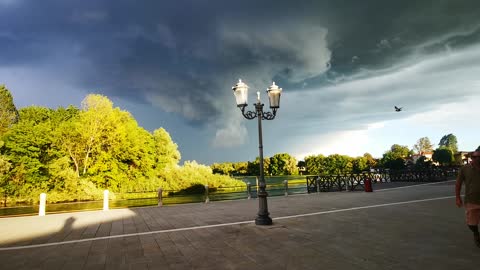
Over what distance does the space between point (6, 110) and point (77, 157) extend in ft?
44.2

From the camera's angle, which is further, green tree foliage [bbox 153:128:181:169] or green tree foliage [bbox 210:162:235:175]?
green tree foliage [bbox 210:162:235:175]

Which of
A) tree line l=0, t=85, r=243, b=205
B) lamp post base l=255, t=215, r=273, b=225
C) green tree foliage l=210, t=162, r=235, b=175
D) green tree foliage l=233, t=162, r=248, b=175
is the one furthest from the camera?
green tree foliage l=233, t=162, r=248, b=175

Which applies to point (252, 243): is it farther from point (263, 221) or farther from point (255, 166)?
point (255, 166)

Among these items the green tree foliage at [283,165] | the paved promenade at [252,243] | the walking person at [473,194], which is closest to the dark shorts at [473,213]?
the walking person at [473,194]

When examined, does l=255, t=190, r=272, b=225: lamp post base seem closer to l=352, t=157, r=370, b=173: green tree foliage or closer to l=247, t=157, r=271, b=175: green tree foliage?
l=352, t=157, r=370, b=173: green tree foliage

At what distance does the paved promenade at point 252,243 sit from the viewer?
4941 millimetres

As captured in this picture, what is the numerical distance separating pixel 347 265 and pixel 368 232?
9.33 feet

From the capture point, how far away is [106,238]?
7.35m

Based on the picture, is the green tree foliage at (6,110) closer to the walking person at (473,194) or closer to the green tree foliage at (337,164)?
the walking person at (473,194)

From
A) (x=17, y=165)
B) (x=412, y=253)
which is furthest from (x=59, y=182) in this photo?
(x=412, y=253)

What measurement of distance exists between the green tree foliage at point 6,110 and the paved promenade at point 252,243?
121 ft

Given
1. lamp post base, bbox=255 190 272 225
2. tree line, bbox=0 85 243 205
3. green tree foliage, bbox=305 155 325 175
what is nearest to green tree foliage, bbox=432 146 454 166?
green tree foliage, bbox=305 155 325 175

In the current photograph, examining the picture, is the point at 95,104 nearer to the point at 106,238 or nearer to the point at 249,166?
the point at 106,238

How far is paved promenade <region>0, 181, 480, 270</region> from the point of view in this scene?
494cm
